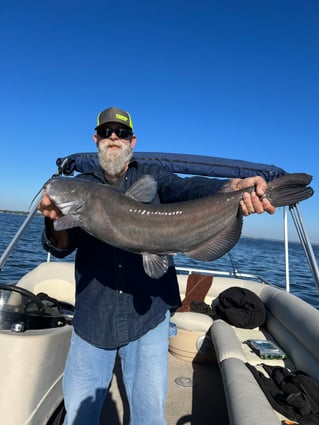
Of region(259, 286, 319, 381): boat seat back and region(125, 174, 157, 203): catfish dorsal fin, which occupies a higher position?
region(125, 174, 157, 203): catfish dorsal fin

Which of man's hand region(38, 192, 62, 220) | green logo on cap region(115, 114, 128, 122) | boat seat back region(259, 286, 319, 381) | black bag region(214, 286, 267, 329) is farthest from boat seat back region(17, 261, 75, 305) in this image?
green logo on cap region(115, 114, 128, 122)

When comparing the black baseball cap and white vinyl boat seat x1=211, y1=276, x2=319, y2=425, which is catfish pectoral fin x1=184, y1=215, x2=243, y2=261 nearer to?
the black baseball cap

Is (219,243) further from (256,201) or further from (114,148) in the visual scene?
(114,148)

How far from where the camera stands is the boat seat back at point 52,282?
6.63 metres

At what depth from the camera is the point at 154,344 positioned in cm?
288

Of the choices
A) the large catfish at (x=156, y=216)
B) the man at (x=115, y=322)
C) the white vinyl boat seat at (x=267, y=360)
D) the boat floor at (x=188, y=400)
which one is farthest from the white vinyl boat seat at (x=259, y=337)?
the large catfish at (x=156, y=216)

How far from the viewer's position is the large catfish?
8.46 feet

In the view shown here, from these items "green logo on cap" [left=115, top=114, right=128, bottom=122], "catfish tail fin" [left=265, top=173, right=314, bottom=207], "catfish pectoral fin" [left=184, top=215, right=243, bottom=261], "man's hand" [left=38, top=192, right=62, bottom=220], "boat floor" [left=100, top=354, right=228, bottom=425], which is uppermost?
"green logo on cap" [left=115, top=114, right=128, bottom=122]

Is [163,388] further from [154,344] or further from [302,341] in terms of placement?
[302,341]

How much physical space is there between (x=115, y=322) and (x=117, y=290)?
269mm

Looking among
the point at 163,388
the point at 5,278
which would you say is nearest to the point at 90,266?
the point at 163,388

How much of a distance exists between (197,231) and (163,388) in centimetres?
141

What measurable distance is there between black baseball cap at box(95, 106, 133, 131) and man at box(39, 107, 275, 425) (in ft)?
0.07

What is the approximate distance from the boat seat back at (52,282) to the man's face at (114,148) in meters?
4.29
